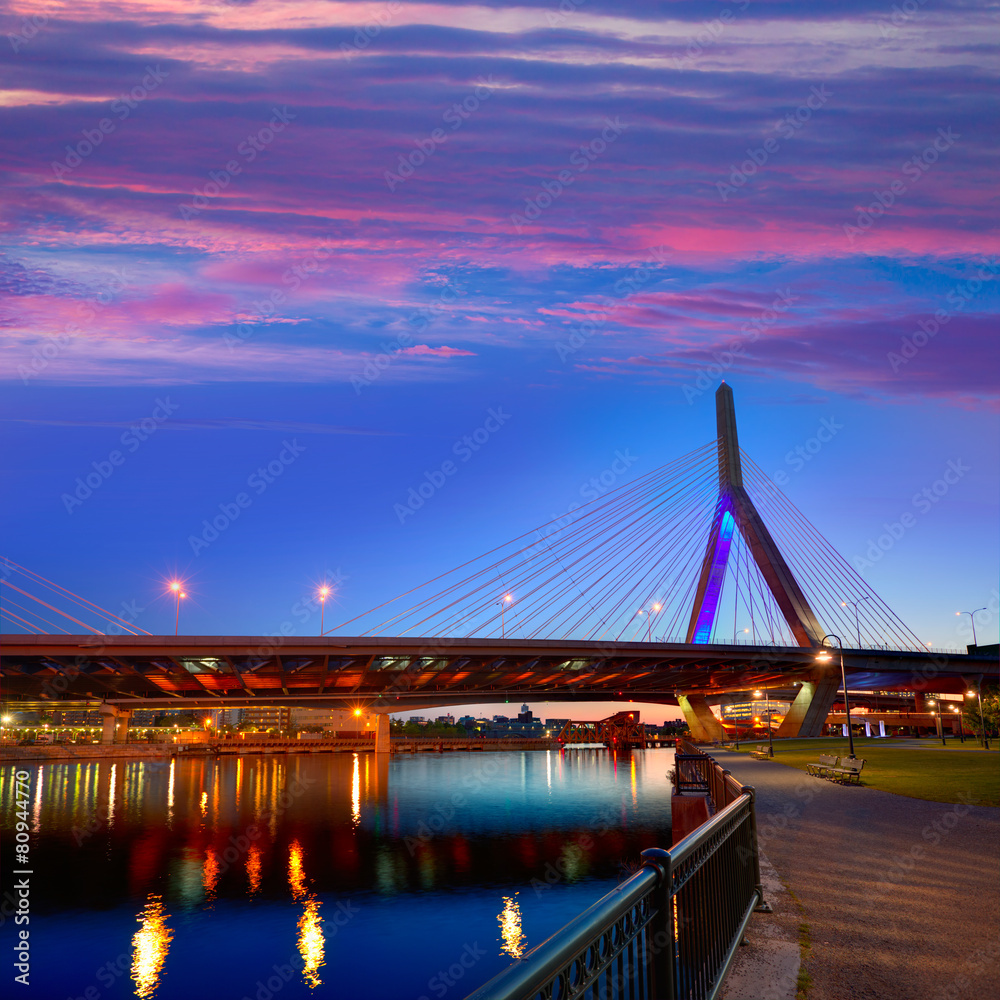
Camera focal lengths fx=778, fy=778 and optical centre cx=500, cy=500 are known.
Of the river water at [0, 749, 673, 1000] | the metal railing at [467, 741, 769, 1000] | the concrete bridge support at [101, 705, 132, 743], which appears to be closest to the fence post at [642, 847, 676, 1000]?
the metal railing at [467, 741, 769, 1000]

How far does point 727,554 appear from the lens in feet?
242

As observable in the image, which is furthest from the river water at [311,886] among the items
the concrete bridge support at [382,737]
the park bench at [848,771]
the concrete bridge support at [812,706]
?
the concrete bridge support at [382,737]

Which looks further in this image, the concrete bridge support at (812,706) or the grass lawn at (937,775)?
the concrete bridge support at (812,706)

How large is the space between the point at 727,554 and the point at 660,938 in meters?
72.1

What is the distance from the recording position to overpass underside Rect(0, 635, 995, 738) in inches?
1815

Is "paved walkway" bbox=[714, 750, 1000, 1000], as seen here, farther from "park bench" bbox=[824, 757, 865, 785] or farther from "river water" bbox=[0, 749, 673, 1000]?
"river water" bbox=[0, 749, 673, 1000]

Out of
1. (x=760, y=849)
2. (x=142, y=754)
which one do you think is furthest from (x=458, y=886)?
(x=142, y=754)

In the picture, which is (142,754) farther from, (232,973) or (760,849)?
(760,849)

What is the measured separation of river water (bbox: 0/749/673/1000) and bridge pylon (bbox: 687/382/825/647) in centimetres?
2000

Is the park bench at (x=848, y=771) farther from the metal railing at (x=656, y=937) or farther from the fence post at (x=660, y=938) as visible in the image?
the fence post at (x=660, y=938)

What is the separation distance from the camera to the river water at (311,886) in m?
18.5

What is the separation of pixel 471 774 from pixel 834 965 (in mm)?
78572

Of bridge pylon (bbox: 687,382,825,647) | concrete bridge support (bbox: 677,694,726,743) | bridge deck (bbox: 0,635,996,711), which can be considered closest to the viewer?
bridge deck (bbox: 0,635,996,711)

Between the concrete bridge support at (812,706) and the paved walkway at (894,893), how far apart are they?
59.9 meters
